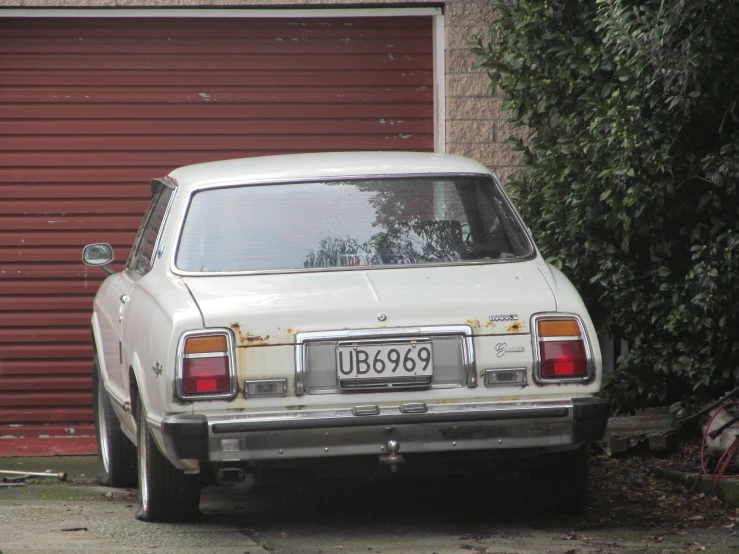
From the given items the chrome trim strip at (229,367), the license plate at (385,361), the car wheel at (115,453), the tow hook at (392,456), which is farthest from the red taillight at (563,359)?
the car wheel at (115,453)

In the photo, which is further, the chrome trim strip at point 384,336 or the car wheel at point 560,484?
the car wheel at point 560,484

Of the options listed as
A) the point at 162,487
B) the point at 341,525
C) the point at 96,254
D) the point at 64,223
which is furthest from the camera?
the point at 64,223

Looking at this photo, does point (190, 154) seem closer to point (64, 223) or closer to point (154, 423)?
point (64, 223)

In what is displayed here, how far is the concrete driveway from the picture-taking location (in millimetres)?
5141

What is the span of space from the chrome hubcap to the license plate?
2583 mm

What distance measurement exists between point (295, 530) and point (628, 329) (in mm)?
2775

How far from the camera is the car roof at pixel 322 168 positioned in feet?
19.4

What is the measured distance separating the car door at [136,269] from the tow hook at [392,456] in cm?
128

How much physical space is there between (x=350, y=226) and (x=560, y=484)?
149 cm

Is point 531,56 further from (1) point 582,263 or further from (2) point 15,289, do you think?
(2) point 15,289

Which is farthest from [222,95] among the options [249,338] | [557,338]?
[557,338]

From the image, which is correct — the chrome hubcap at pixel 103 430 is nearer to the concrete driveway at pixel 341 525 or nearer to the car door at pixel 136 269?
the concrete driveway at pixel 341 525

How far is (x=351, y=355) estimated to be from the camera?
5.00m

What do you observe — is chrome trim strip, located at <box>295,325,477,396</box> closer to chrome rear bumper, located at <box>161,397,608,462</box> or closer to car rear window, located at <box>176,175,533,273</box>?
chrome rear bumper, located at <box>161,397,608,462</box>
